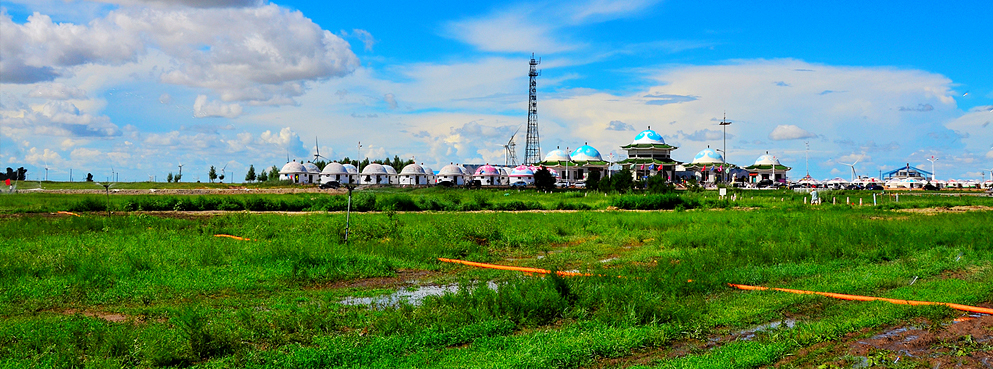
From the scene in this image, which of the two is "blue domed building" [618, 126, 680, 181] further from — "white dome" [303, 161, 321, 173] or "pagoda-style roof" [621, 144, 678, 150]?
"white dome" [303, 161, 321, 173]

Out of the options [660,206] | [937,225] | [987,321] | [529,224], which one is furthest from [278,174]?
[987,321]

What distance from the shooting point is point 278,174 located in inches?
4884

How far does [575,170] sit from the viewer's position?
118688 millimetres

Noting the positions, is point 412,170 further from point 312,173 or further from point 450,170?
point 312,173

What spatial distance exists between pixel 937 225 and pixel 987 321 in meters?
15.1

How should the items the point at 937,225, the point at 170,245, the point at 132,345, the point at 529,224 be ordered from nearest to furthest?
the point at 132,345
the point at 170,245
the point at 937,225
the point at 529,224

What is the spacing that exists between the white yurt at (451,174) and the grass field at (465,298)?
100281 mm

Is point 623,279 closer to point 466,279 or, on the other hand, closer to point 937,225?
point 466,279

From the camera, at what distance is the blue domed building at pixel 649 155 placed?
110312 millimetres

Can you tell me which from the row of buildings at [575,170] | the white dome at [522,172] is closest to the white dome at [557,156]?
A: the row of buildings at [575,170]

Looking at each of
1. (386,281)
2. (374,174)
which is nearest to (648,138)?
(374,174)

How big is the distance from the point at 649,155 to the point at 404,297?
109m

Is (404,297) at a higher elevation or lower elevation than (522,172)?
lower

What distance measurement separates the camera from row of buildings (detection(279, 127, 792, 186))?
4520 inches
